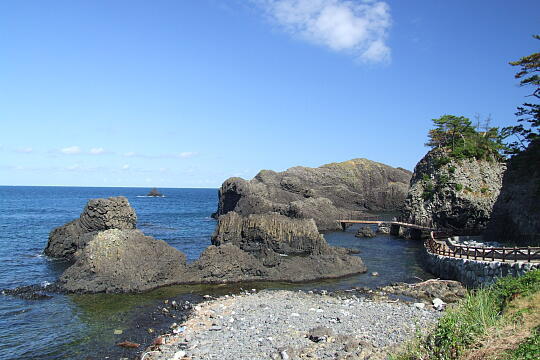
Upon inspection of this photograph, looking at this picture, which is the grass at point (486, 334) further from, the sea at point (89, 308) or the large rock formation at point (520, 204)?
the large rock formation at point (520, 204)

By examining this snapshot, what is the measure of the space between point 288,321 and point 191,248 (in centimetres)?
2889

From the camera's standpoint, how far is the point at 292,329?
18.2m

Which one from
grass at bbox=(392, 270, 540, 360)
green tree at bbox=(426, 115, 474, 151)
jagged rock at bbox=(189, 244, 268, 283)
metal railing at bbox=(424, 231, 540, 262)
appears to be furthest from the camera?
green tree at bbox=(426, 115, 474, 151)

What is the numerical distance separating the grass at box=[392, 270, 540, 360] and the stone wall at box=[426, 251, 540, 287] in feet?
39.9

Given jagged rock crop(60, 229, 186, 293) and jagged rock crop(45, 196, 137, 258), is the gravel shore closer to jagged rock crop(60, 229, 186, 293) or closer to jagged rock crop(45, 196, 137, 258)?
jagged rock crop(60, 229, 186, 293)

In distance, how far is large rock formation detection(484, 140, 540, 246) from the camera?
103 ft

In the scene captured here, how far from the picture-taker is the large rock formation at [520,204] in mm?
31266

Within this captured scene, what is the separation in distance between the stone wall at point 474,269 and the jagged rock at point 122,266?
64.5ft

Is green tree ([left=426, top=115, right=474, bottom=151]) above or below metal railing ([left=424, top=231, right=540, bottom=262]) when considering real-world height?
above

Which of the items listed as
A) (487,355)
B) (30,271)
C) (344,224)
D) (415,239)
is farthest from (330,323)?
(344,224)

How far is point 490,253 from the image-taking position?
1030 inches

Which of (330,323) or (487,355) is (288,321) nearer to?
(330,323)

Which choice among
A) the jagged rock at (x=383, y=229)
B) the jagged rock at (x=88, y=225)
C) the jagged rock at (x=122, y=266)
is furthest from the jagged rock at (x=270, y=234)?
the jagged rock at (x=383, y=229)

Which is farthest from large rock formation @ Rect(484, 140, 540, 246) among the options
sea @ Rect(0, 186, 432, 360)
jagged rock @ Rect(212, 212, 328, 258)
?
jagged rock @ Rect(212, 212, 328, 258)
